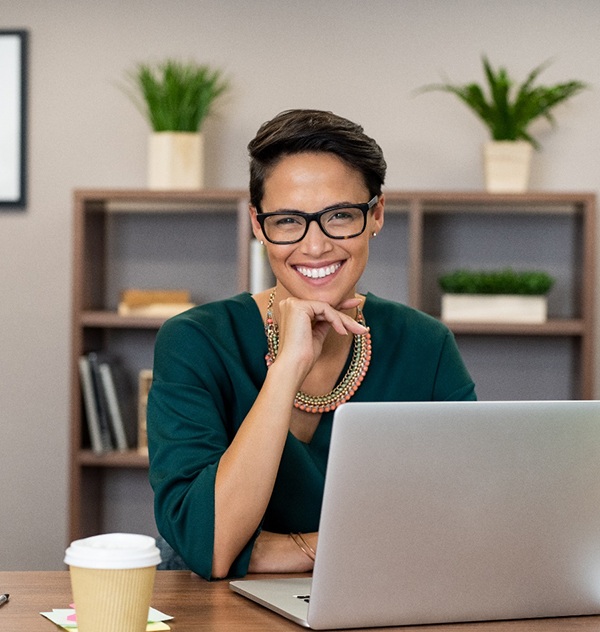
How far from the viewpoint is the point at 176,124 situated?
334cm

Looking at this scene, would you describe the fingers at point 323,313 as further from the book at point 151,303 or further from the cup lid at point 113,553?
the book at point 151,303

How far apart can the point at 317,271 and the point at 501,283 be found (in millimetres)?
1689

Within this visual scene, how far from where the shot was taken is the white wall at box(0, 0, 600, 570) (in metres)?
3.50

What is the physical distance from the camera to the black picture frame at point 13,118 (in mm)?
3605

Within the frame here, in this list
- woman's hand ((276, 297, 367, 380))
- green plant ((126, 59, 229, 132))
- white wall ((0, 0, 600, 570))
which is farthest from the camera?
white wall ((0, 0, 600, 570))

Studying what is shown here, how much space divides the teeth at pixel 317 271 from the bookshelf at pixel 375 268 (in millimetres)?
1573

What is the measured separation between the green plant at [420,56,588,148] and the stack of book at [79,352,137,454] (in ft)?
4.64

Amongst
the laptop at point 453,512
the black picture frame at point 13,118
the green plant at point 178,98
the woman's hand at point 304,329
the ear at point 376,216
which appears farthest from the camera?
the black picture frame at point 13,118

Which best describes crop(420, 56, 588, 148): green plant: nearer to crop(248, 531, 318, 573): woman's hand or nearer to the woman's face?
the woman's face

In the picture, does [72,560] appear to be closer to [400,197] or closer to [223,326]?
[223,326]

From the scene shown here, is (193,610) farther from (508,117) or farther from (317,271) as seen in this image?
(508,117)

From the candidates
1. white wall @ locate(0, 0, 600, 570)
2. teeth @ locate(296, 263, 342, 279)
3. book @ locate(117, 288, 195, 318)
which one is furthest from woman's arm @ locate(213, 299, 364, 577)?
white wall @ locate(0, 0, 600, 570)

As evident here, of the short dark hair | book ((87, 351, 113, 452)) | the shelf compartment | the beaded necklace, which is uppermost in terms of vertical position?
the short dark hair

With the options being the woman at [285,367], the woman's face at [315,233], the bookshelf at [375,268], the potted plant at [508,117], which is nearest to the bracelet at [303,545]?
the woman at [285,367]
